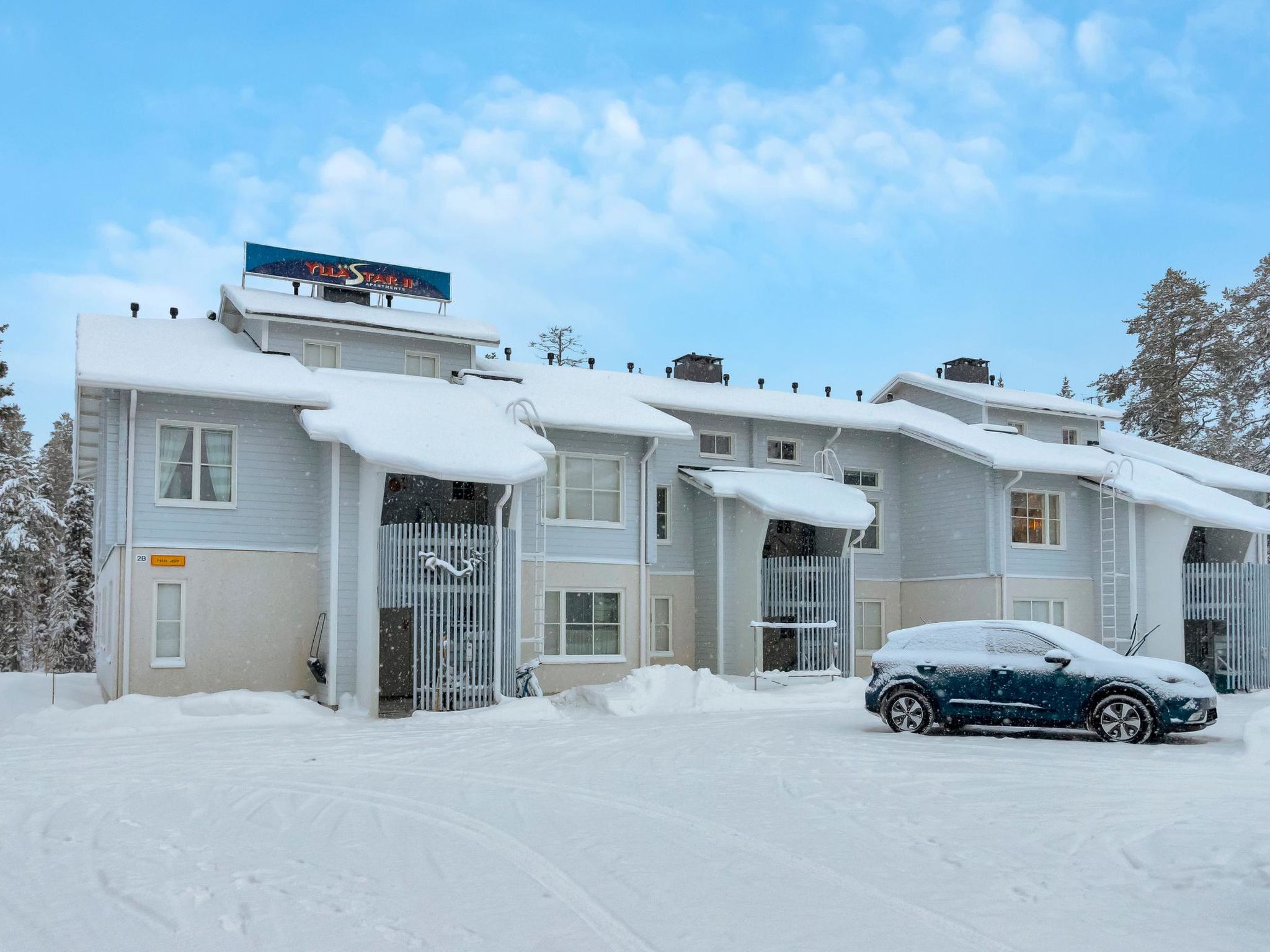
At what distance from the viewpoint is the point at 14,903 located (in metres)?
6.95

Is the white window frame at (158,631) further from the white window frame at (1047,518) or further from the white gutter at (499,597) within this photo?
the white window frame at (1047,518)

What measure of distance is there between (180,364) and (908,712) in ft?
43.3

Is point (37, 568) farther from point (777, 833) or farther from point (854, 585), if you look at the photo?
point (777, 833)

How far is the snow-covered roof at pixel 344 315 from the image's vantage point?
2358cm

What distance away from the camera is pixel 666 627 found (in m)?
27.2

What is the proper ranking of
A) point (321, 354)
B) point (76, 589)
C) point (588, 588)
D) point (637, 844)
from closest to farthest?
point (637, 844)
point (321, 354)
point (588, 588)
point (76, 589)

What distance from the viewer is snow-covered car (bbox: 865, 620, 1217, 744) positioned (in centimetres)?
1497

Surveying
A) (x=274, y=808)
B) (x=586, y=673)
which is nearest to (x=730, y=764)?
(x=274, y=808)

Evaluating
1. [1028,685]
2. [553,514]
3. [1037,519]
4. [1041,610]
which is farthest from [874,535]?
[1028,685]

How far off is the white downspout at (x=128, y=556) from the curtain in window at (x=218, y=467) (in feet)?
3.87

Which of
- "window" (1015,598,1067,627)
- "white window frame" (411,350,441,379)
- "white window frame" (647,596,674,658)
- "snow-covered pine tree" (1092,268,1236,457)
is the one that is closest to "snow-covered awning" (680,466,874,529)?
"white window frame" (647,596,674,658)

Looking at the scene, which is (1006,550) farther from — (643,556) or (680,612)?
(643,556)

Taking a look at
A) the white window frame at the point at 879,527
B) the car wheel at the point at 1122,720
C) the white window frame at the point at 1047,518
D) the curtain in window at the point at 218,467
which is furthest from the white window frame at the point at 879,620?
A: the curtain in window at the point at 218,467

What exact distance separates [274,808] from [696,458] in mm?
19155
